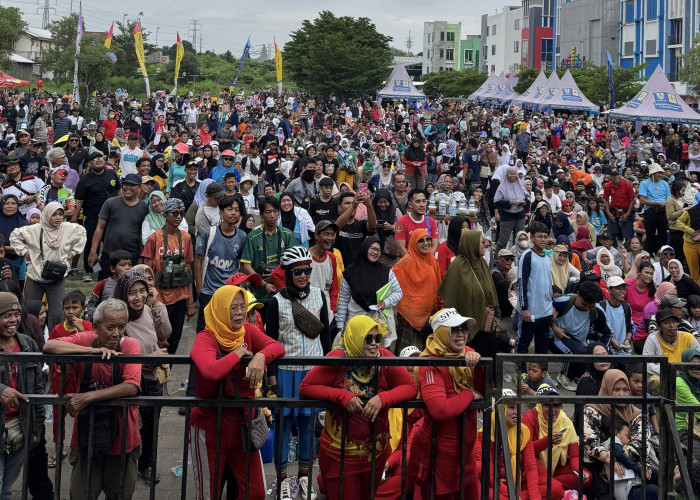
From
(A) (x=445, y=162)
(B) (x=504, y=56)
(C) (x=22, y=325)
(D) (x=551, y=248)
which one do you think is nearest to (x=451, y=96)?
(B) (x=504, y=56)

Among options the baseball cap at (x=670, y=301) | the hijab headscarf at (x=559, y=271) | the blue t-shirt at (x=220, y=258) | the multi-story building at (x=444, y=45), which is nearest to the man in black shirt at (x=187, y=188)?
the blue t-shirt at (x=220, y=258)

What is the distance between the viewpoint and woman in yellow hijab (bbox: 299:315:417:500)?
15.2ft

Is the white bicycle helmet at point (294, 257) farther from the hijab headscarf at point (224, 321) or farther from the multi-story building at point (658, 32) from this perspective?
the multi-story building at point (658, 32)

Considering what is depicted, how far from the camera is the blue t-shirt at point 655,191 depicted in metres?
14.9

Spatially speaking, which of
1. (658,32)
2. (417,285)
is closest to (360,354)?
(417,285)

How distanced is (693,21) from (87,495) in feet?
239

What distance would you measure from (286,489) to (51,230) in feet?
14.5

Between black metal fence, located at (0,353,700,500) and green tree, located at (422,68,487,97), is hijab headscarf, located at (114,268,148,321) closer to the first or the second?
black metal fence, located at (0,353,700,500)

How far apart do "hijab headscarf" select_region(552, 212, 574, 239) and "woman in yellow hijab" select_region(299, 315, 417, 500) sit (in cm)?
848

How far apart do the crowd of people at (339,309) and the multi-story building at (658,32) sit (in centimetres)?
6003

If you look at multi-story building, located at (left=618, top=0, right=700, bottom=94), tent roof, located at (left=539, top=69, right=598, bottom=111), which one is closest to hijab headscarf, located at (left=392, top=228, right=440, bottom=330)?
tent roof, located at (left=539, top=69, right=598, bottom=111)

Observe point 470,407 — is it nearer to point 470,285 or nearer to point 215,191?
point 470,285

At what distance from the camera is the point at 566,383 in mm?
9352

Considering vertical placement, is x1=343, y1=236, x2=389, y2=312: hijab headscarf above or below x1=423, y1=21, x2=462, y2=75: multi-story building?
below
